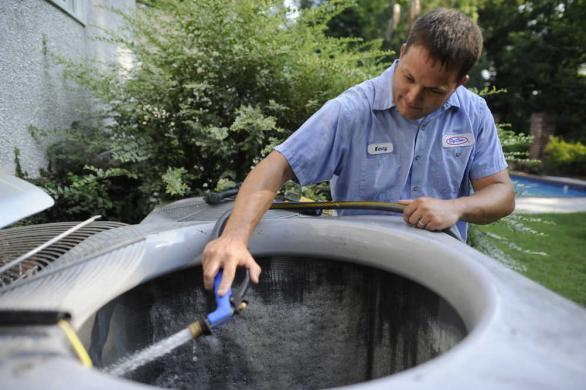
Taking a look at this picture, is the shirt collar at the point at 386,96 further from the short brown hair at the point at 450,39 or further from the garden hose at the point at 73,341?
the garden hose at the point at 73,341

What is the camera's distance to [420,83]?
53.2 inches

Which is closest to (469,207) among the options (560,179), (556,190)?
(556,190)

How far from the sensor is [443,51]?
1.27 meters

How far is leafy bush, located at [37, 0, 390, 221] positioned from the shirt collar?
0.91 metres

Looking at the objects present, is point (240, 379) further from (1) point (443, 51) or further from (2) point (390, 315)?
(1) point (443, 51)

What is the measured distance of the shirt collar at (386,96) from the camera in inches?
60.6

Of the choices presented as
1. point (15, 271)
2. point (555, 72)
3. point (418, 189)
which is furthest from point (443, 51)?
point (555, 72)

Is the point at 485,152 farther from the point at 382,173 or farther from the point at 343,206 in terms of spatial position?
the point at 343,206

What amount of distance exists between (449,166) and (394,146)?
8.8 inches

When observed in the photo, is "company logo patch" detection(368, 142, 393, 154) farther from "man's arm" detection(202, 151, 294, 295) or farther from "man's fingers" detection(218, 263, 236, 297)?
"man's fingers" detection(218, 263, 236, 297)

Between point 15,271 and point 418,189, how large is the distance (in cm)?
123

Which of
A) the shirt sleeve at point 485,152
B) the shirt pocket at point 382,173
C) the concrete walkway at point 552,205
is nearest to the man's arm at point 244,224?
the shirt pocket at point 382,173

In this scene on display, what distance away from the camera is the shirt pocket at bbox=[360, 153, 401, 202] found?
1.56 m

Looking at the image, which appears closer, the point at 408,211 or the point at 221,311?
the point at 221,311
